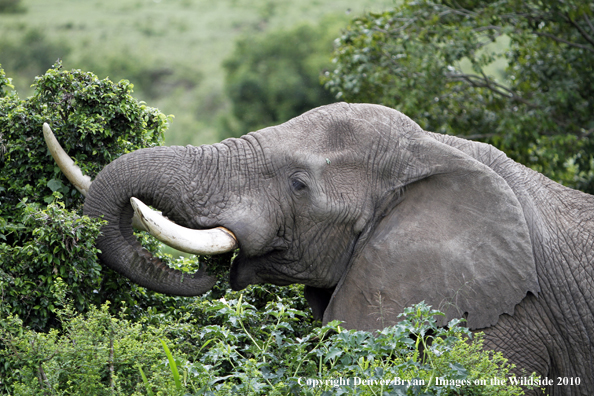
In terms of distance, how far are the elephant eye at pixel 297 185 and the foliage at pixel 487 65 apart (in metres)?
5.08

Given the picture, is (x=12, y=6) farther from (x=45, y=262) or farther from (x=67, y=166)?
(x=45, y=262)

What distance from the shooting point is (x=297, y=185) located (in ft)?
13.4

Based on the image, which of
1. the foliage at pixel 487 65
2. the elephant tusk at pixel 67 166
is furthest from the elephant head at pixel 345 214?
the foliage at pixel 487 65

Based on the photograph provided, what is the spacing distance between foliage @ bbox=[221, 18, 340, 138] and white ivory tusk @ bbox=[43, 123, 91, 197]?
26.8 metres

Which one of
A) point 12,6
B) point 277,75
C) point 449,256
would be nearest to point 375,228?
point 449,256

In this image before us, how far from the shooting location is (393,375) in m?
3.04

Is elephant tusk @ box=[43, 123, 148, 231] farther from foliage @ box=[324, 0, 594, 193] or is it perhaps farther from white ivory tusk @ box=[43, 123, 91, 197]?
foliage @ box=[324, 0, 594, 193]

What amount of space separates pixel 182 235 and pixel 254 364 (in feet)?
2.90

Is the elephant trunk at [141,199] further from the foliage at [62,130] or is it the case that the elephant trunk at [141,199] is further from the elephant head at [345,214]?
the foliage at [62,130]

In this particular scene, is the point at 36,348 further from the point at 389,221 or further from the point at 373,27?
the point at 373,27

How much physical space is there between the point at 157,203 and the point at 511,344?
2.15 meters

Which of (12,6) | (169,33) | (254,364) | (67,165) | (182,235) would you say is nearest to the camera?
(254,364)

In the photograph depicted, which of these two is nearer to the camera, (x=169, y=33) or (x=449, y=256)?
(x=449, y=256)

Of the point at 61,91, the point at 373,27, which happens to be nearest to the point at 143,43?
the point at 373,27
